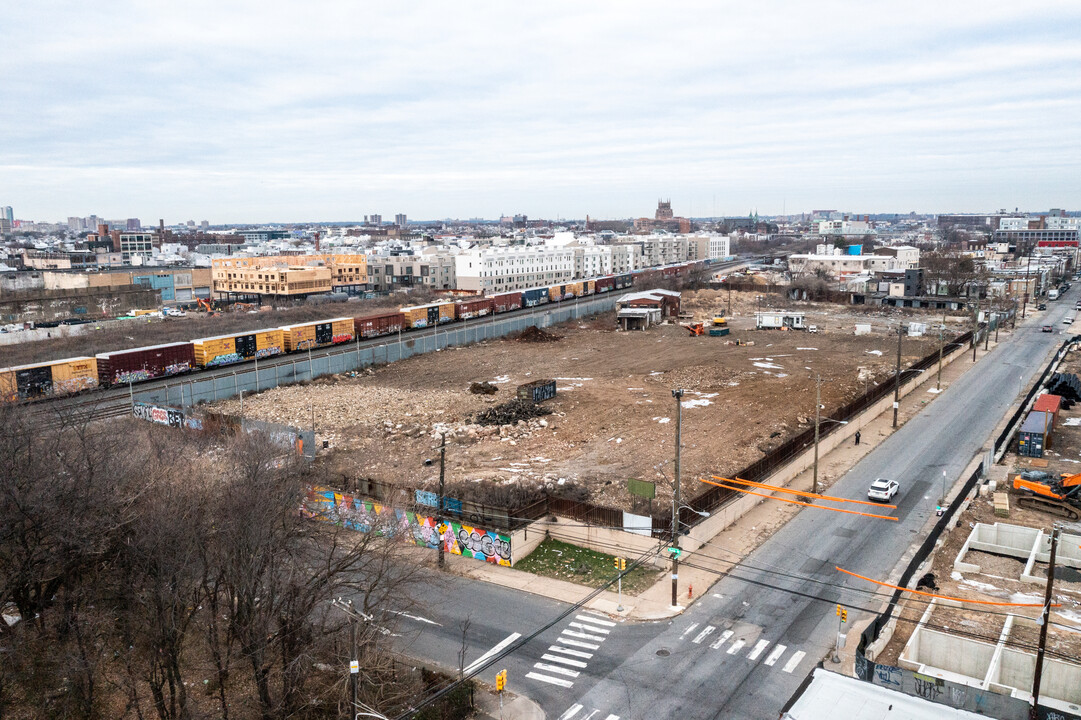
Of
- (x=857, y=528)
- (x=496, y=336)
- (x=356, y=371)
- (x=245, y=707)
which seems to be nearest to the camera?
(x=245, y=707)

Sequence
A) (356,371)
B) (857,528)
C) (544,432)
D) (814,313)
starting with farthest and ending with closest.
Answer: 1. (814,313)
2. (356,371)
3. (544,432)
4. (857,528)

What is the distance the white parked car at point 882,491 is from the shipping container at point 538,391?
2189 cm

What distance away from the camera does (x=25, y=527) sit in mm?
17016

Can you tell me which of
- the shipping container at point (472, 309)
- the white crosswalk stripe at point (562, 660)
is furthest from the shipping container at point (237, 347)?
the white crosswalk stripe at point (562, 660)

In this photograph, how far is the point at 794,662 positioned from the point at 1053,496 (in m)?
18.5

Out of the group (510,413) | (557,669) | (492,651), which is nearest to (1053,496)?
(557,669)

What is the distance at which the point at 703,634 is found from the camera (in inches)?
875

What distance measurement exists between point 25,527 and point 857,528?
92.7 ft

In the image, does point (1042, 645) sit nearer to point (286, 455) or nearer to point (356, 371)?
point (286, 455)

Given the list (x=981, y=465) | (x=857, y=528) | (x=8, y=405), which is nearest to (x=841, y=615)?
(x=857, y=528)

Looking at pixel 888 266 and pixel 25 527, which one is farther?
pixel 888 266

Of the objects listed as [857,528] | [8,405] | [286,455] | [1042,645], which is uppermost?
[8,405]

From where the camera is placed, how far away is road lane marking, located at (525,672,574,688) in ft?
65.0

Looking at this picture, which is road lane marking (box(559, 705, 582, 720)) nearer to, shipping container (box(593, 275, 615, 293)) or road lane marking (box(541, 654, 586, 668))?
road lane marking (box(541, 654, 586, 668))
